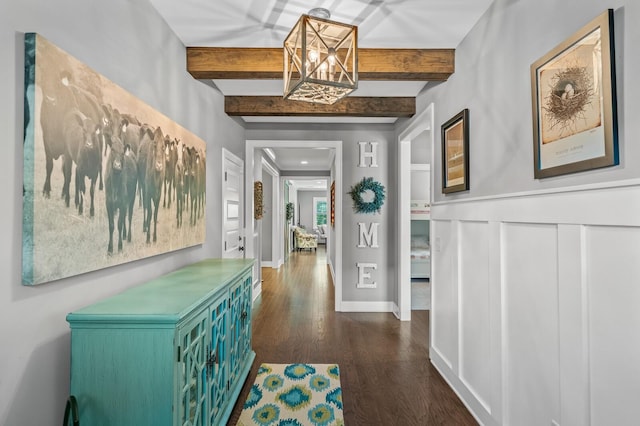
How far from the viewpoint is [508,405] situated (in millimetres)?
1765

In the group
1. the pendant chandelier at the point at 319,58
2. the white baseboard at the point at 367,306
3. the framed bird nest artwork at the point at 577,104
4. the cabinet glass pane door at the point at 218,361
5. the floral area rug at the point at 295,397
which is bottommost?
the floral area rug at the point at 295,397

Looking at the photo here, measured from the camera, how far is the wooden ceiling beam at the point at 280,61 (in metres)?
2.55

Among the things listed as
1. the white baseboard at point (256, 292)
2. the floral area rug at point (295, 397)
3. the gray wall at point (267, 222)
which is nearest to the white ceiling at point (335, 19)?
the floral area rug at point (295, 397)

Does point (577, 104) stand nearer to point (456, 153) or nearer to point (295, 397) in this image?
point (456, 153)

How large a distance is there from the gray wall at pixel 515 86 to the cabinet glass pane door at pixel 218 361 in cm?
172

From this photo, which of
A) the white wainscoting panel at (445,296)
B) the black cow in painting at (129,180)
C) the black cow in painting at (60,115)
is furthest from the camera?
the white wainscoting panel at (445,296)

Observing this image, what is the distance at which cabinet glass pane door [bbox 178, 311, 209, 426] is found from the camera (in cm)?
135

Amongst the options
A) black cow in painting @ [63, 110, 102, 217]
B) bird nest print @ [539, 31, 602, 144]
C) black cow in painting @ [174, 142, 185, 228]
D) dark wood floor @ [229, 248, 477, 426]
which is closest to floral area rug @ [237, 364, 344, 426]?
dark wood floor @ [229, 248, 477, 426]

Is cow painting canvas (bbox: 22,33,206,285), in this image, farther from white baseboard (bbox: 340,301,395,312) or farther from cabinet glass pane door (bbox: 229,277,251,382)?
white baseboard (bbox: 340,301,395,312)

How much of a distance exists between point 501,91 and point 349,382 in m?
2.21

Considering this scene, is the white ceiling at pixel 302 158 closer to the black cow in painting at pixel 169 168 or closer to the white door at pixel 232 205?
the white door at pixel 232 205

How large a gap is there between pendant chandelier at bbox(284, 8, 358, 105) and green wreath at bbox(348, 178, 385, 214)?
2.55 m

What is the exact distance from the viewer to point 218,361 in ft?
6.04

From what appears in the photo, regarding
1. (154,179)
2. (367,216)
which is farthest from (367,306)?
(154,179)
